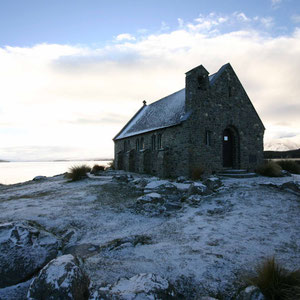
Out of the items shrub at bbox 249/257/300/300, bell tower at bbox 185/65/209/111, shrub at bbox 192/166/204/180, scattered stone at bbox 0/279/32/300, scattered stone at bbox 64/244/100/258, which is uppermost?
bell tower at bbox 185/65/209/111

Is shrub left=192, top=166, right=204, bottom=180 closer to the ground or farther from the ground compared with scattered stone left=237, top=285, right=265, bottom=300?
farther from the ground

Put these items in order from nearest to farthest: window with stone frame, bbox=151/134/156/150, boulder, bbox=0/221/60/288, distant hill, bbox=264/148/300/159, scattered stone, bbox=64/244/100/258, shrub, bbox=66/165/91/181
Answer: boulder, bbox=0/221/60/288 → scattered stone, bbox=64/244/100/258 → shrub, bbox=66/165/91/181 → window with stone frame, bbox=151/134/156/150 → distant hill, bbox=264/148/300/159

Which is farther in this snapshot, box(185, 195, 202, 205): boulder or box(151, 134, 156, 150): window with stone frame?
box(151, 134, 156, 150): window with stone frame

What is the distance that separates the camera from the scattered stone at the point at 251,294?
10.3ft

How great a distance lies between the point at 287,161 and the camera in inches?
722

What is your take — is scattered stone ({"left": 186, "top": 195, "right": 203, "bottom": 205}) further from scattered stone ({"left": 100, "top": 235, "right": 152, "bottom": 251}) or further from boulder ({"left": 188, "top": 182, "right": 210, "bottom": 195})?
scattered stone ({"left": 100, "top": 235, "right": 152, "bottom": 251})

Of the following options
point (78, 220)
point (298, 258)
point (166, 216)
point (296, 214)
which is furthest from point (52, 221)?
point (296, 214)

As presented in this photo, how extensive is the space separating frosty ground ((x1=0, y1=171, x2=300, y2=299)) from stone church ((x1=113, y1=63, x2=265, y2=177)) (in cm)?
575

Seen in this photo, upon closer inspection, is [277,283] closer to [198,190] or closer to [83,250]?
[83,250]

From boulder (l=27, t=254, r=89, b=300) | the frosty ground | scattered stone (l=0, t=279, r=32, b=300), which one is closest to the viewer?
boulder (l=27, t=254, r=89, b=300)

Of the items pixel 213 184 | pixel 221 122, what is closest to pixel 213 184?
pixel 213 184

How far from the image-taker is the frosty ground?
4.04m

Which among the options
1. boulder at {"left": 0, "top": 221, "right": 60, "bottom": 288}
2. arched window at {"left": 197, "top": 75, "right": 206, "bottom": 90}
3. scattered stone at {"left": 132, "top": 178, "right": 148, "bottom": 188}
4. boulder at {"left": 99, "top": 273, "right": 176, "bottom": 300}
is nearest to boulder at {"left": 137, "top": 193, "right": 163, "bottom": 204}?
scattered stone at {"left": 132, "top": 178, "right": 148, "bottom": 188}

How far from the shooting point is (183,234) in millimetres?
5945
